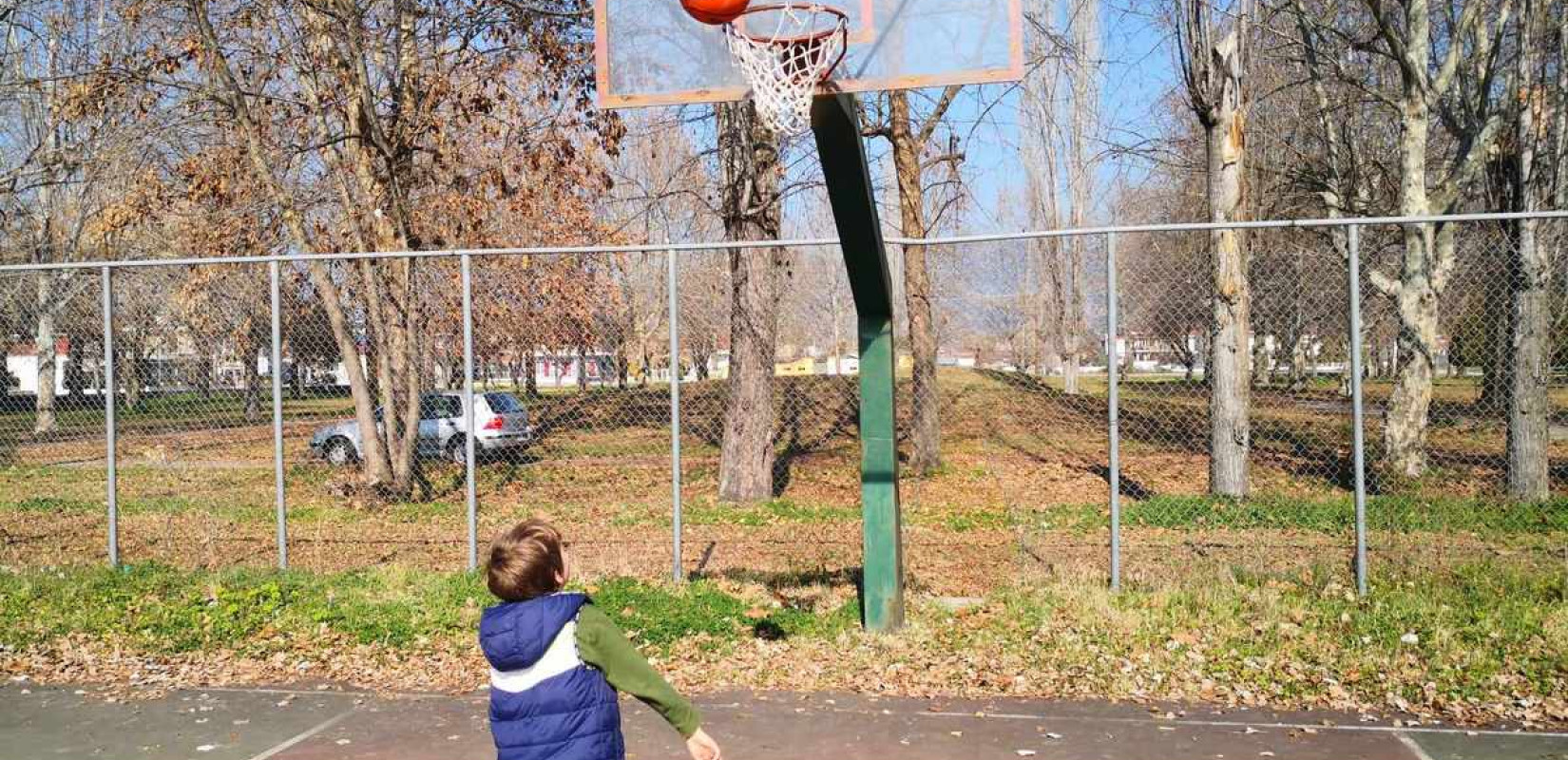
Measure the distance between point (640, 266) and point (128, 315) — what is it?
6.12 meters

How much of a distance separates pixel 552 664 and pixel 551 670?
17 mm

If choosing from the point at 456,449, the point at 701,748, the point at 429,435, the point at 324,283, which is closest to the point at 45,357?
the point at 324,283

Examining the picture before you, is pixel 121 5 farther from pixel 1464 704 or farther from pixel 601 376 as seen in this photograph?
pixel 1464 704

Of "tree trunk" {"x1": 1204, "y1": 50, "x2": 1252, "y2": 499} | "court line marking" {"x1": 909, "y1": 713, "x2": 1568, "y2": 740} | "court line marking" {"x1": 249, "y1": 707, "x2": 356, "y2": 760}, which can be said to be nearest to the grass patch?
"tree trunk" {"x1": 1204, "y1": 50, "x2": 1252, "y2": 499}

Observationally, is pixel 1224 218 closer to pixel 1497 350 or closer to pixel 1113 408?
pixel 1497 350

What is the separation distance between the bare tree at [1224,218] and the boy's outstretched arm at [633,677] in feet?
29.2

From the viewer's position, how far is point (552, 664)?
317 cm

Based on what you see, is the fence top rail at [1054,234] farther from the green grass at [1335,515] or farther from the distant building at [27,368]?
the green grass at [1335,515]

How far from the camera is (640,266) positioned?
15.0 metres

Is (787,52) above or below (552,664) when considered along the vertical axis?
above

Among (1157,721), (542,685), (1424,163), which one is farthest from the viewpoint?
(1424,163)

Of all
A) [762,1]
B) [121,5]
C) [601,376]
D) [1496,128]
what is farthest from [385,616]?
[1496,128]

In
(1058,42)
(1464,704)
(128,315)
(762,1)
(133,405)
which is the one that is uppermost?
(1058,42)

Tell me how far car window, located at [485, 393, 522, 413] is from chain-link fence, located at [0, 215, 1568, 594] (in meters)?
0.03
